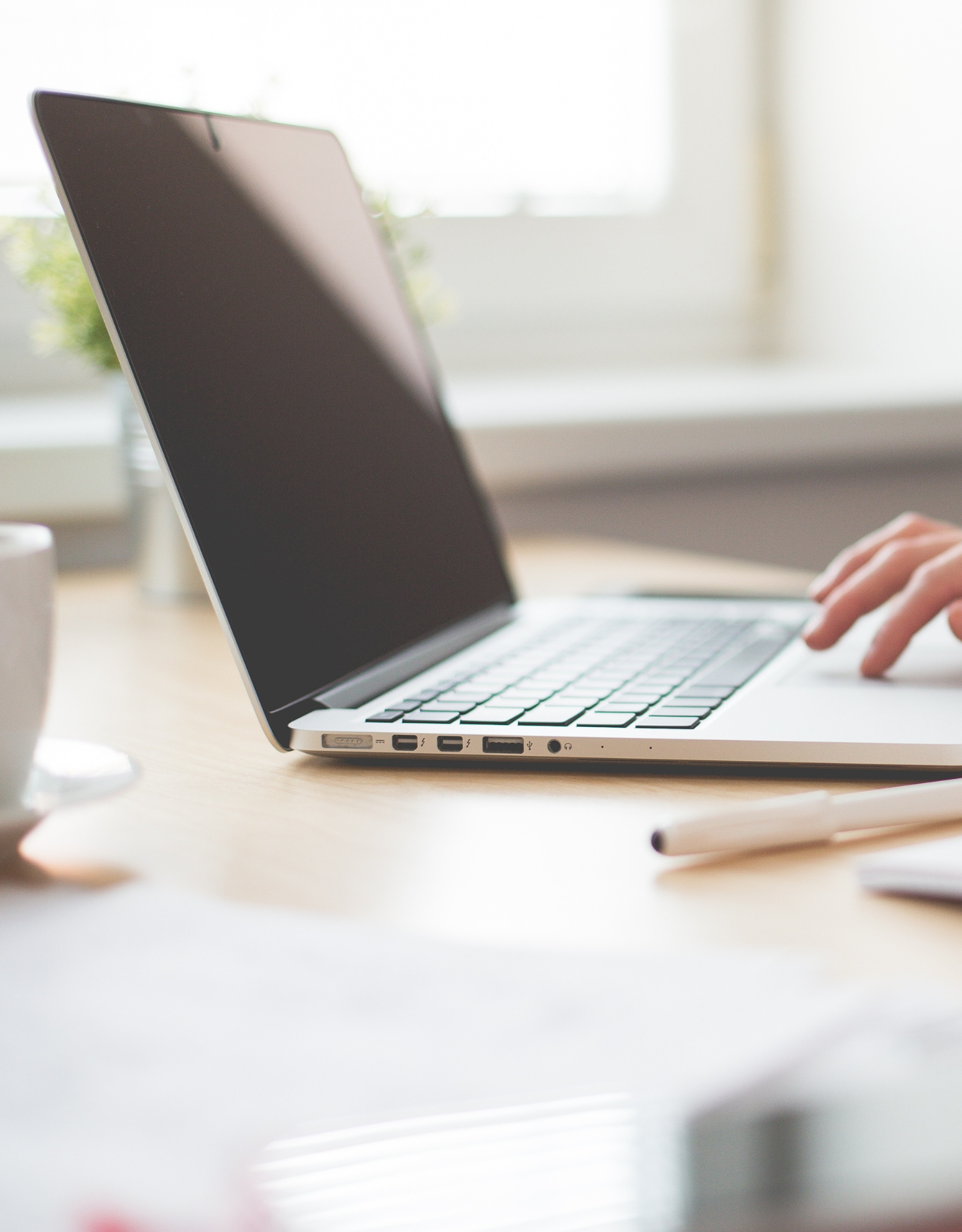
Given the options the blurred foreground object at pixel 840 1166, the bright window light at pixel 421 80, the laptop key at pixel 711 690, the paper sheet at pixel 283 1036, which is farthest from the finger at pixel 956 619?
the bright window light at pixel 421 80

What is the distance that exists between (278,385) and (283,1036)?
1.39ft

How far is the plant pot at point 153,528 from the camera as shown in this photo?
3.25 feet

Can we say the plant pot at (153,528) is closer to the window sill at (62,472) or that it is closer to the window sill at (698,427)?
the window sill at (62,472)

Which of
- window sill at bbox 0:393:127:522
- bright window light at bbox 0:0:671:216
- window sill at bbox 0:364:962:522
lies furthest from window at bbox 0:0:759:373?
window sill at bbox 0:393:127:522

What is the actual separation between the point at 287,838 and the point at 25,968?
0.13 metres

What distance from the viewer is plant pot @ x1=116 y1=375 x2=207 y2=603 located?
3.25 ft

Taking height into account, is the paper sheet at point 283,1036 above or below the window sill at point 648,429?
above

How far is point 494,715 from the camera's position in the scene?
0.57 meters

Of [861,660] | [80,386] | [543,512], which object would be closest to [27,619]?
[861,660]

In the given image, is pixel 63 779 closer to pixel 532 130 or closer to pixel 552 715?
pixel 552 715

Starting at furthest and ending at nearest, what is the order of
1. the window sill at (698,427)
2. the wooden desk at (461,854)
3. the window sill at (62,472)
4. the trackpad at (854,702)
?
the window sill at (698,427)
the window sill at (62,472)
the trackpad at (854,702)
the wooden desk at (461,854)

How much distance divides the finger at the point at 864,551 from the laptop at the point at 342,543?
0.03 m

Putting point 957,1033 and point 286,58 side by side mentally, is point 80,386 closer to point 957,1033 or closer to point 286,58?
point 286,58

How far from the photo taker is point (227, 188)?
2.30ft
